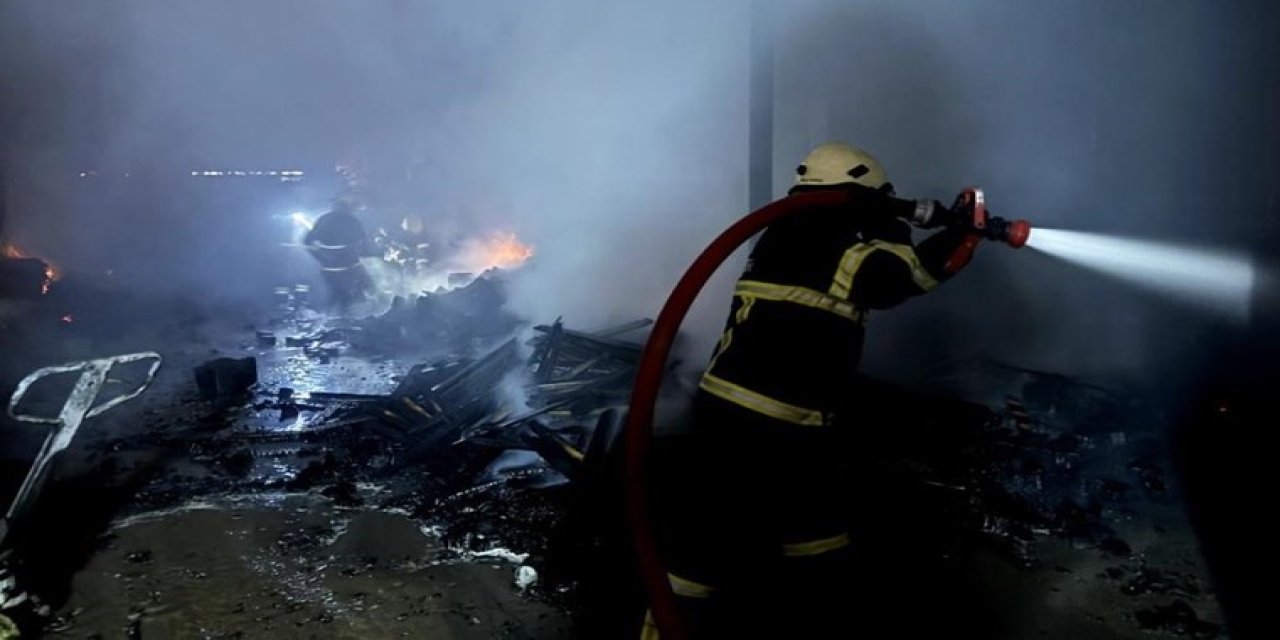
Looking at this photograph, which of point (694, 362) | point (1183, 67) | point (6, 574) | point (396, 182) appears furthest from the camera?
point (396, 182)

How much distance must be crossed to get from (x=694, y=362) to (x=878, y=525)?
9.48 feet

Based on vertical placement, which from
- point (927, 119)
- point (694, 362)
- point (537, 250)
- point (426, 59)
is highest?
point (426, 59)

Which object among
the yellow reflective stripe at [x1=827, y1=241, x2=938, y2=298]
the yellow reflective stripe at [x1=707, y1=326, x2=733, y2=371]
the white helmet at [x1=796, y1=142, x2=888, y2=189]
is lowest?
the yellow reflective stripe at [x1=707, y1=326, x2=733, y2=371]

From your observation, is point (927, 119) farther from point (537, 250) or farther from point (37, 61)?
point (37, 61)

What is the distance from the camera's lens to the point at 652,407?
2.45m

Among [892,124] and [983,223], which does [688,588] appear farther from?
[892,124]

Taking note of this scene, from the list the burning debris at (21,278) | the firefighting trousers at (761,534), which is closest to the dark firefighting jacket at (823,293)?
the firefighting trousers at (761,534)

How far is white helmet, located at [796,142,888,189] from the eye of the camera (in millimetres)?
2598

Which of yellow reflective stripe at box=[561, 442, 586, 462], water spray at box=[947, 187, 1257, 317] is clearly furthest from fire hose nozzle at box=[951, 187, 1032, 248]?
yellow reflective stripe at box=[561, 442, 586, 462]

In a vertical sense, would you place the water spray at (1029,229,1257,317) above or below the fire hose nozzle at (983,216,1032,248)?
below

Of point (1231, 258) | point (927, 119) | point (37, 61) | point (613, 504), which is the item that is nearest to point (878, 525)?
point (613, 504)

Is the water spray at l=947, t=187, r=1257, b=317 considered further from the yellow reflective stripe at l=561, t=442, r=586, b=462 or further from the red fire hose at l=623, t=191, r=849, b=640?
the yellow reflective stripe at l=561, t=442, r=586, b=462

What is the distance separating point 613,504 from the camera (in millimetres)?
4043

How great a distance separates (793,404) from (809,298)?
36 centimetres
